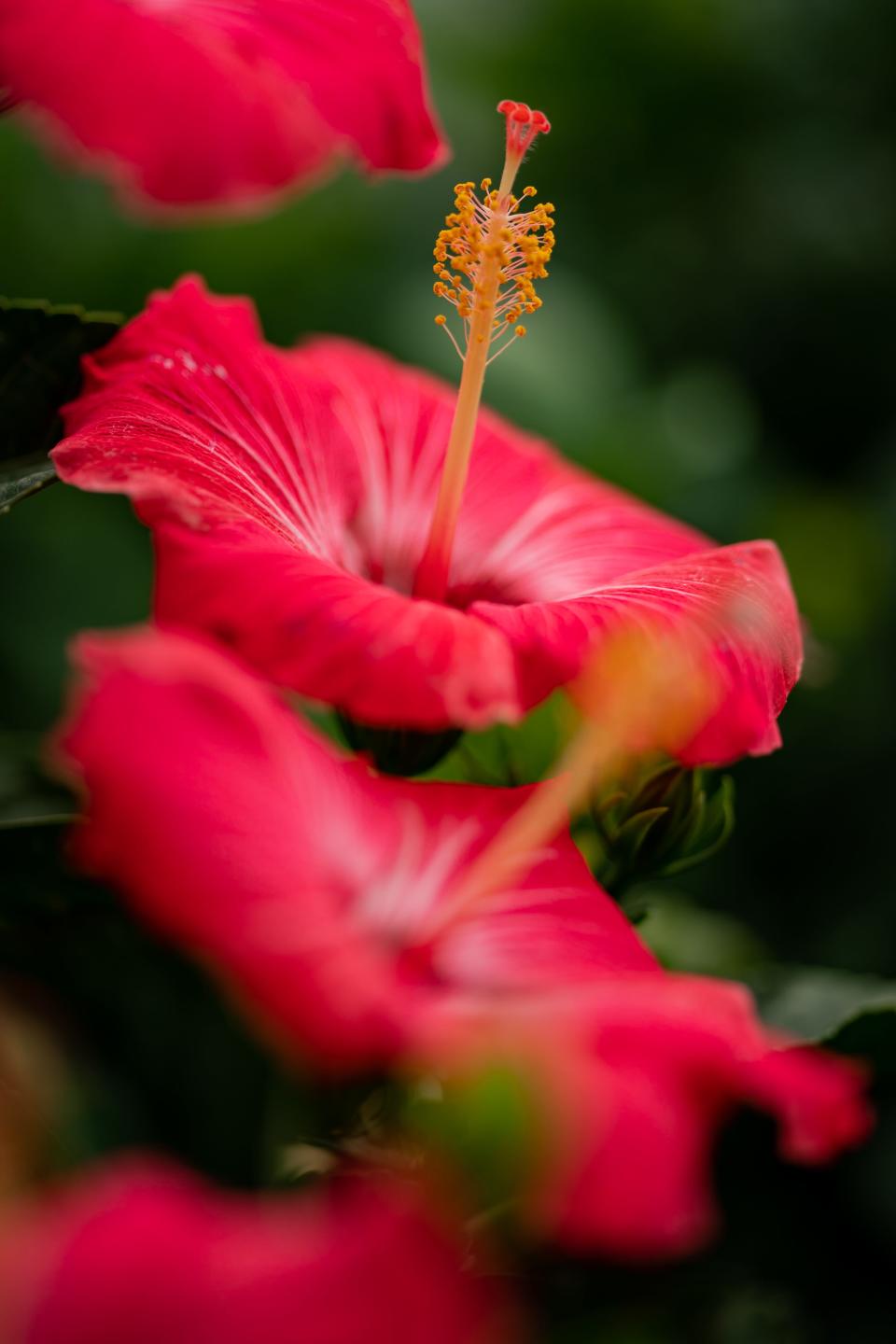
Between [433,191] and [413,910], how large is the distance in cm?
151

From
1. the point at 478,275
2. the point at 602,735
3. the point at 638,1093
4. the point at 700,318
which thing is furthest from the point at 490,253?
the point at 700,318

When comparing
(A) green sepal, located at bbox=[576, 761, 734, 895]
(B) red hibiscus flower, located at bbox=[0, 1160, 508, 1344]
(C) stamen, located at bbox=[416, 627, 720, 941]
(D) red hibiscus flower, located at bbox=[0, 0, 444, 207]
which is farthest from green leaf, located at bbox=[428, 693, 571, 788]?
(B) red hibiscus flower, located at bbox=[0, 1160, 508, 1344]

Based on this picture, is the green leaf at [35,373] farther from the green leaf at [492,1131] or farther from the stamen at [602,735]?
the green leaf at [492,1131]

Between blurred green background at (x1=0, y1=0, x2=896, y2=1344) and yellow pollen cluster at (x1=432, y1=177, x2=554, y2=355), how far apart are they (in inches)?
13.3

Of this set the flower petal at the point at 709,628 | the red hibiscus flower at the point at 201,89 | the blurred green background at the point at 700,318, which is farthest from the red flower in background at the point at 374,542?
the blurred green background at the point at 700,318

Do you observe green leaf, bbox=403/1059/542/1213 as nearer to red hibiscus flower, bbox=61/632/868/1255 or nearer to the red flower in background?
red hibiscus flower, bbox=61/632/868/1255

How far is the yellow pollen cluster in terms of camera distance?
65 cm

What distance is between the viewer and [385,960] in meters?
0.44

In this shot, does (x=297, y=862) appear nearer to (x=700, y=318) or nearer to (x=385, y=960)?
(x=385, y=960)

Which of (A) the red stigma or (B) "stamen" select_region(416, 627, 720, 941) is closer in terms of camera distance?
(B) "stamen" select_region(416, 627, 720, 941)

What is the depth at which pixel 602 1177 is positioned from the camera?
333mm

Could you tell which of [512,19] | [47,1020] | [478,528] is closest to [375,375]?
[478,528]

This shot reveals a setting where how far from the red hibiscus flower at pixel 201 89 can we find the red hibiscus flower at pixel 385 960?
142mm

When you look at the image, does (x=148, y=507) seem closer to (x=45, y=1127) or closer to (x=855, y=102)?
(x=45, y=1127)
